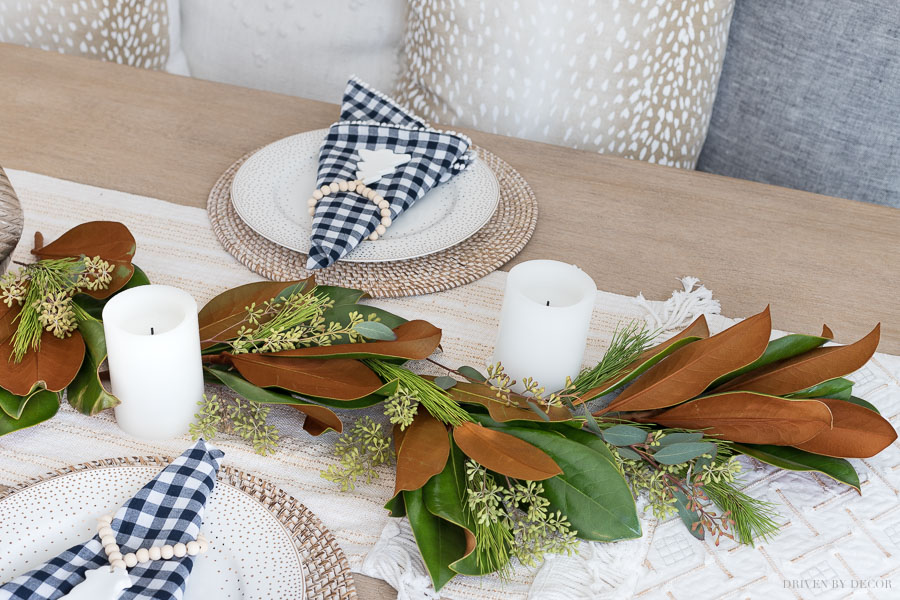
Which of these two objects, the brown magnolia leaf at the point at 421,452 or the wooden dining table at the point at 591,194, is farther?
the wooden dining table at the point at 591,194

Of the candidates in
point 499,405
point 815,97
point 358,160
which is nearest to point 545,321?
point 499,405

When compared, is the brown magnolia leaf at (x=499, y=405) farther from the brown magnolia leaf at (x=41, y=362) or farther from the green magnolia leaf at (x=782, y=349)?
the brown magnolia leaf at (x=41, y=362)

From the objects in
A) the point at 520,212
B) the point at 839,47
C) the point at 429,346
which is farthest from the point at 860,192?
the point at 429,346

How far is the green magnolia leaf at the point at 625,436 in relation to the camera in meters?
0.60

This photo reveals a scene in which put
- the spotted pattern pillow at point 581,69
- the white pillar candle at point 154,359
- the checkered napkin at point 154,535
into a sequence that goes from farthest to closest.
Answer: the spotted pattern pillow at point 581,69 → the white pillar candle at point 154,359 → the checkered napkin at point 154,535

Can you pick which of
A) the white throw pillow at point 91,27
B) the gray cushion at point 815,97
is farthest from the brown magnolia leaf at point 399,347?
the white throw pillow at point 91,27

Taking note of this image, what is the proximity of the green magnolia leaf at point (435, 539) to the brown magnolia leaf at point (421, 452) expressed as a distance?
0.01 m

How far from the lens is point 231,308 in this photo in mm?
714

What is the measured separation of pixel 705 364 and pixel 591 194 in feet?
1.41

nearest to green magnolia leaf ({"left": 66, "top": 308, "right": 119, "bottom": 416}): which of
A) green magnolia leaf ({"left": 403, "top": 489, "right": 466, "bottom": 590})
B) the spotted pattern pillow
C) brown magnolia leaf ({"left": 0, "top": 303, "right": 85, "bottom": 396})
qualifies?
brown magnolia leaf ({"left": 0, "top": 303, "right": 85, "bottom": 396})

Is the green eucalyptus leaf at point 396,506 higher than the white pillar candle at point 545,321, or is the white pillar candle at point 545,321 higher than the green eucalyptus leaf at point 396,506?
the white pillar candle at point 545,321

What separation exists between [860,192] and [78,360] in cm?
122

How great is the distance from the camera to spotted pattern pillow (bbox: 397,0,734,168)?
1.21 m

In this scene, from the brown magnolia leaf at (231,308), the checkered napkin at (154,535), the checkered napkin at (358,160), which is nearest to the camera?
the checkered napkin at (154,535)
